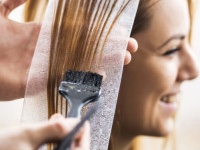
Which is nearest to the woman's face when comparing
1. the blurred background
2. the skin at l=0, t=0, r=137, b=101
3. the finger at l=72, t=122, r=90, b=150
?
the blurred background

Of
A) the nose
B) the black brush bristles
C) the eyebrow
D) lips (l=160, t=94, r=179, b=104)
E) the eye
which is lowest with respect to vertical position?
lips (l=160, t=94, r=179, b=104)

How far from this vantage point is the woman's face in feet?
3.41

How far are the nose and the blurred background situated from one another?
0.62 feet

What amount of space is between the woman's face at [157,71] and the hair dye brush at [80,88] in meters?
0.28

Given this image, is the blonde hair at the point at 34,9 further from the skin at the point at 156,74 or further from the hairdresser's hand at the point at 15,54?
the skin at the point at 156,74

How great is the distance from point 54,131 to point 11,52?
1.66 ft

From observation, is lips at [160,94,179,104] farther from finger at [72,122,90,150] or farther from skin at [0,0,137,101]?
finger at [72,122,90,150]

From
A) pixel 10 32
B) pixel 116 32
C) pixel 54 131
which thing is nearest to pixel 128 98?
pixel 116 32

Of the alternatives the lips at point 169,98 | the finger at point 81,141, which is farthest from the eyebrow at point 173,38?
the finger at point 81,141

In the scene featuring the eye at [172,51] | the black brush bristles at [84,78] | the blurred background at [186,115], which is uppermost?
the eye at [172,51]

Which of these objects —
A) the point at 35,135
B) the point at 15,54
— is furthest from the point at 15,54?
the point at 35,135

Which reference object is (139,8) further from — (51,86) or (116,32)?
(51,86)

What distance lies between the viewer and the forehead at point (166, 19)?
1030mm

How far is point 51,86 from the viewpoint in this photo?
→ 2.96ft
